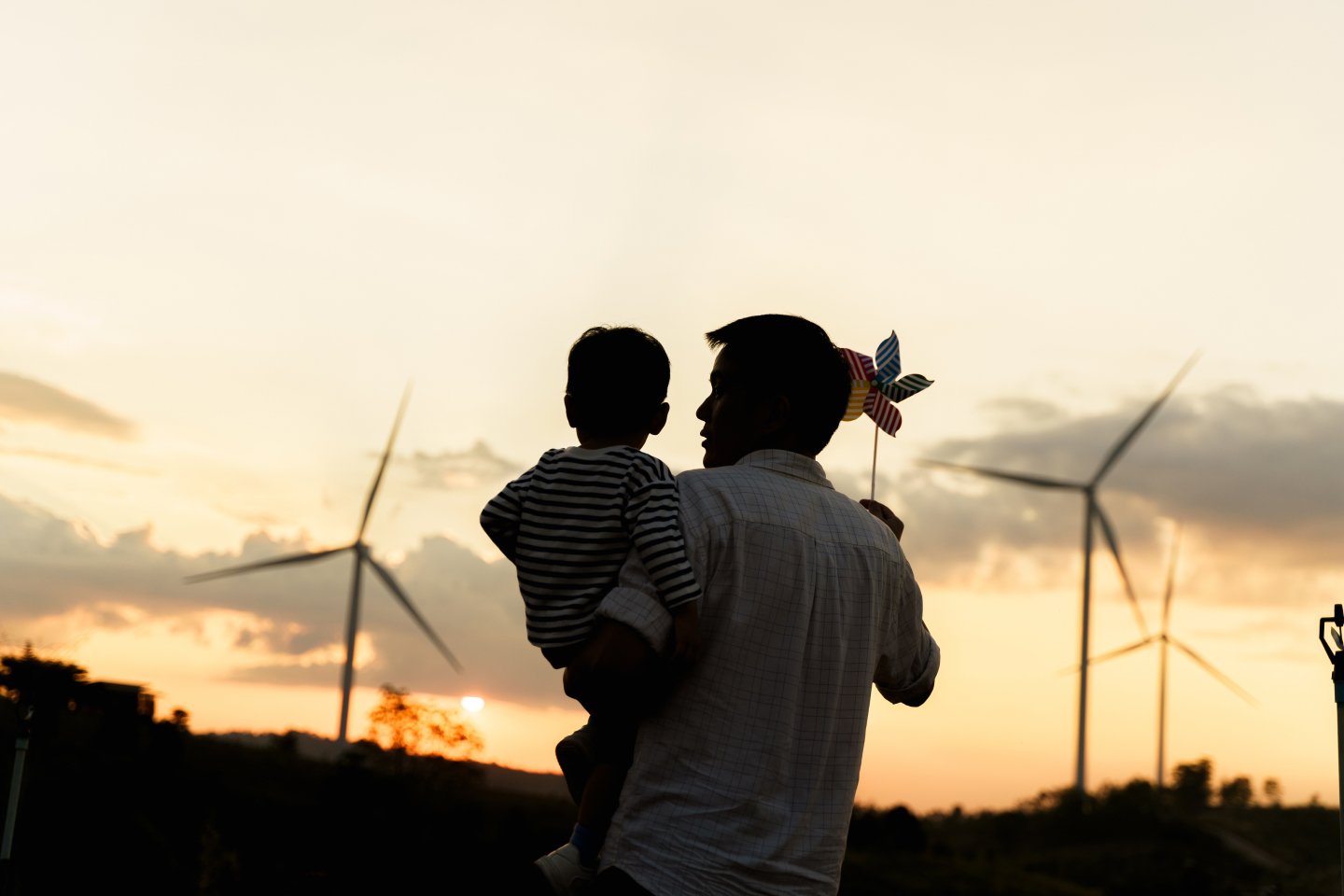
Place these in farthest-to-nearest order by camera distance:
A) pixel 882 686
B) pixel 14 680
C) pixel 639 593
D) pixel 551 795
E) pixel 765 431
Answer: pixel 551 795
pixel 14 680
pixel 882 686
pixel 765 431
pixel 639 593

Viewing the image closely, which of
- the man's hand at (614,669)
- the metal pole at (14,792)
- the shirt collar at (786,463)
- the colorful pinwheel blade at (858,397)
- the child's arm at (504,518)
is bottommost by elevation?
the metal pole at (14,792)

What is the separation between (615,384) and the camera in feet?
15.4

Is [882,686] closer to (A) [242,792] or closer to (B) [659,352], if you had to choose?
(B) [659,352]

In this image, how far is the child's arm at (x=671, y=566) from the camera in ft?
13.0

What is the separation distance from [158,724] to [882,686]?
4826cm

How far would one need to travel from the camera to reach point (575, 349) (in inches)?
190

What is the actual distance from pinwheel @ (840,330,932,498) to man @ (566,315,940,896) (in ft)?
4.09

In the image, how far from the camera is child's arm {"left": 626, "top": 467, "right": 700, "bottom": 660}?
13.0ft

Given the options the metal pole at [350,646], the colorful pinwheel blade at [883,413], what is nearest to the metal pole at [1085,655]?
the metal pole at [350,646]

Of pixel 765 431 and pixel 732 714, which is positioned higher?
pixel 765 431

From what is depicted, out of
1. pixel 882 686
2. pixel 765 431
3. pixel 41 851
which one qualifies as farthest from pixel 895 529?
pixel 41 851

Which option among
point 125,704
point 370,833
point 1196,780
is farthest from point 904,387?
point 1196,780

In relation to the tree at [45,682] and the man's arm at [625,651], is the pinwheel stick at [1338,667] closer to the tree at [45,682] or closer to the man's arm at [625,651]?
the man's arm at [625,651]

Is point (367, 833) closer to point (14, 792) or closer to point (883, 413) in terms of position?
point (14, 792)
